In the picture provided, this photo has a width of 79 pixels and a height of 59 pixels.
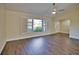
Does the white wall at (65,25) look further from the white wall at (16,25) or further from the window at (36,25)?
the white wall at (16,25)

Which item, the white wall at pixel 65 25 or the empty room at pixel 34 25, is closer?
the empty room at pixel 34 25

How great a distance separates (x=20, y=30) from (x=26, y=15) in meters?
1.09

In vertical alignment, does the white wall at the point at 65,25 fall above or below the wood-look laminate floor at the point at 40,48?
above

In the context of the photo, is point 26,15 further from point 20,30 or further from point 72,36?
point 72,36

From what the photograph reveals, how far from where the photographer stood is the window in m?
6.87

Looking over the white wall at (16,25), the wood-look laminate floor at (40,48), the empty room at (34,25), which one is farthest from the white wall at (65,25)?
the wood-look laminate floor at (40,48)

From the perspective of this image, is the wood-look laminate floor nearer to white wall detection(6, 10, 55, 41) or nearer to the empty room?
the empty room

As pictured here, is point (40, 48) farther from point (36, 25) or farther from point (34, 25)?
point (36, 25)

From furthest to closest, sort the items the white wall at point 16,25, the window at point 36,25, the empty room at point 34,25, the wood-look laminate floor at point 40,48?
the window at point 36,25 → the white wall at point 16,25 → the empty room at point 34,25 → the wood-look laminate floor at point 40,48

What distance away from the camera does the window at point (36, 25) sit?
6.87 m

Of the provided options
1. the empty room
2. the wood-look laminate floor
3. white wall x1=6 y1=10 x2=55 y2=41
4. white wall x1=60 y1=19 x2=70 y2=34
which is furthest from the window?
white wall x1=60 y1=19 x2=70 y2=34

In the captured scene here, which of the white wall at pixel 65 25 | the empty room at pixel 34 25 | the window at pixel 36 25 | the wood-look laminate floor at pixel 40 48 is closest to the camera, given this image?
the wood-look laminate floor at pixel 40 48

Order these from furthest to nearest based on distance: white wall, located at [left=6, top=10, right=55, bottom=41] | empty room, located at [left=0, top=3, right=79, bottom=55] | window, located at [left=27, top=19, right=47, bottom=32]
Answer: window, located at [left=27, top=19, right=47, bottom=32] < white wall, located at [left=6, top=10, right=55, bottom=41] < empty room, located at [left=0, top=3, right=79, bottom=55]
